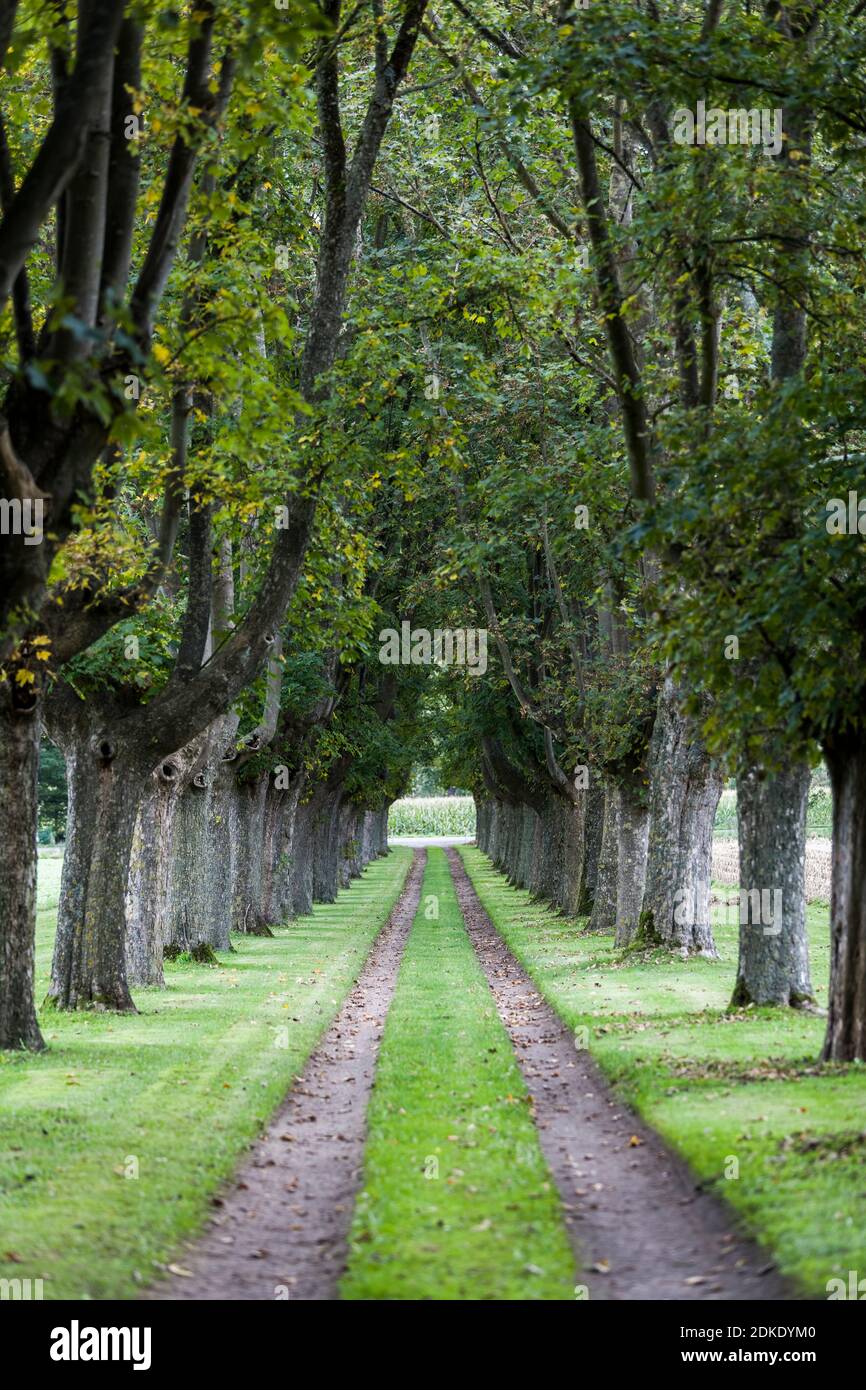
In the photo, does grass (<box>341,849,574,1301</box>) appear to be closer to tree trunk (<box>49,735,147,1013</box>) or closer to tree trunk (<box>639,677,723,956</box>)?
tree trunk (<box>49,735,147,1013</box>)

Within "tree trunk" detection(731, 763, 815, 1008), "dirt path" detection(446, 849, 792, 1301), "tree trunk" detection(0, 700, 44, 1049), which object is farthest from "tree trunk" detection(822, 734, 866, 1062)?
"tree trunk" detection(0, 700, 44, 1049)

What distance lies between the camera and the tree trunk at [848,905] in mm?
11211

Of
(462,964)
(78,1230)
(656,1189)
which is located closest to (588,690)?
(462,964)

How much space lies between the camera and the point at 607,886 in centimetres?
2941

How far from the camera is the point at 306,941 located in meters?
30.1

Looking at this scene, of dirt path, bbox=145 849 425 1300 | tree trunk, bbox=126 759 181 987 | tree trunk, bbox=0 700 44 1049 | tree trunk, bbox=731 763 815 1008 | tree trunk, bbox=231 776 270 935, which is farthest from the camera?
tree trunk, bbox=231 776 270 935

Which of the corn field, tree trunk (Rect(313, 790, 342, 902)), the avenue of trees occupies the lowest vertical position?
the corn field

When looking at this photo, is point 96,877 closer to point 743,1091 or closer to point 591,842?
point 743,1091

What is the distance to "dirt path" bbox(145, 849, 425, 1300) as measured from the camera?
709 cm

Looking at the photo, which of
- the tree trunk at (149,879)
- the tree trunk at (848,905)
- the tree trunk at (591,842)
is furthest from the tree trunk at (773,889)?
the tree trunk at (591,842)

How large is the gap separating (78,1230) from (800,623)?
5982 mm

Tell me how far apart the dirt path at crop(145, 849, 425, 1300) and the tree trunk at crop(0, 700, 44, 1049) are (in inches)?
114

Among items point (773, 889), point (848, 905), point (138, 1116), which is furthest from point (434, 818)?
point (138, 1116)
